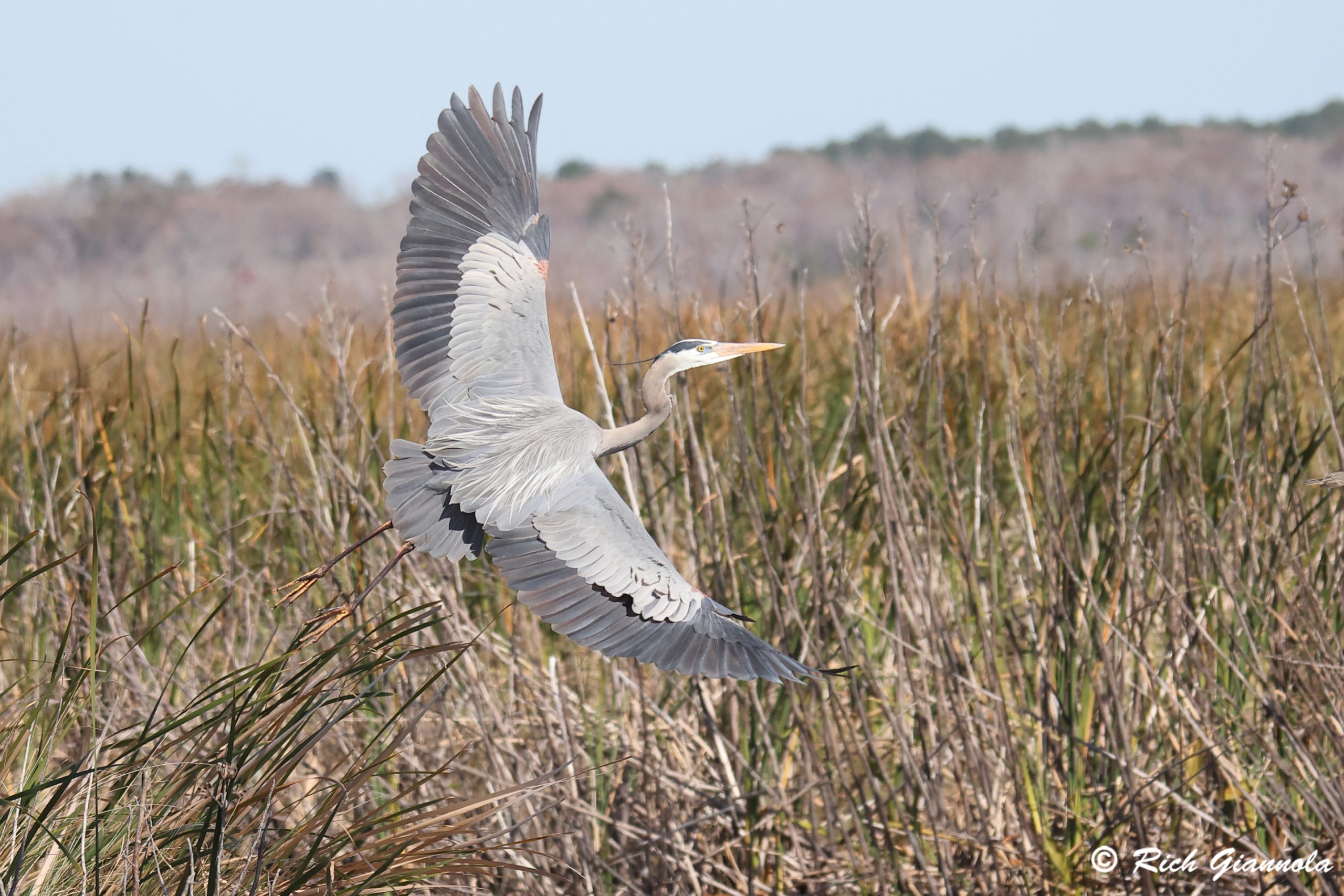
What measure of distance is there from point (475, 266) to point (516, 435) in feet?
1.53

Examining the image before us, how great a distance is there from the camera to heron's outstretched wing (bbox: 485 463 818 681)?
2.10 metres

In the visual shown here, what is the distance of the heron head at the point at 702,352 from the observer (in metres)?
2.38

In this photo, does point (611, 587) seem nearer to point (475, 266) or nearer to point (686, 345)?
point (686, 345)

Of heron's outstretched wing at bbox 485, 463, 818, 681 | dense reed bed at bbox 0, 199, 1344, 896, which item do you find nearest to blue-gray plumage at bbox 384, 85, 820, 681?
heron's outstretched wing at bbox 485, 463, 818, 681

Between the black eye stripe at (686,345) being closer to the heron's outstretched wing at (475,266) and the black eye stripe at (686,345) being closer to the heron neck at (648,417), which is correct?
the heron neck at (648,417)

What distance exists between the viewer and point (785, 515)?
315 cm

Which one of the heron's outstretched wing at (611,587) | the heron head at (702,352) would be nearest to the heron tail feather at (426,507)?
the heron's outstretched wing at (611,587)

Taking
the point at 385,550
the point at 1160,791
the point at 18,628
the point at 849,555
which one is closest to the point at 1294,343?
the point at 849,555

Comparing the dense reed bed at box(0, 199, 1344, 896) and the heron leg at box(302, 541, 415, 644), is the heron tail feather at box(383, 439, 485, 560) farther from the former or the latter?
the dense reed bed at box(0, 199, 1344, 896)

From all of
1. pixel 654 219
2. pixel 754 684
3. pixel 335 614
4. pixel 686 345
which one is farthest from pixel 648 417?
pixel 654 219

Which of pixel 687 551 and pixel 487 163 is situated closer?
pixel 487 163

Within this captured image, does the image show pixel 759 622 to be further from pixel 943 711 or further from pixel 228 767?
pixel 228 767

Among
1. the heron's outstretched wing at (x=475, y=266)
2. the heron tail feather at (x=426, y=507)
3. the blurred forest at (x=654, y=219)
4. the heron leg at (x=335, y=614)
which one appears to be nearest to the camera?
the heron leg at (x=335, y=614)

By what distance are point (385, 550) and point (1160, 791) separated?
1934 mm
